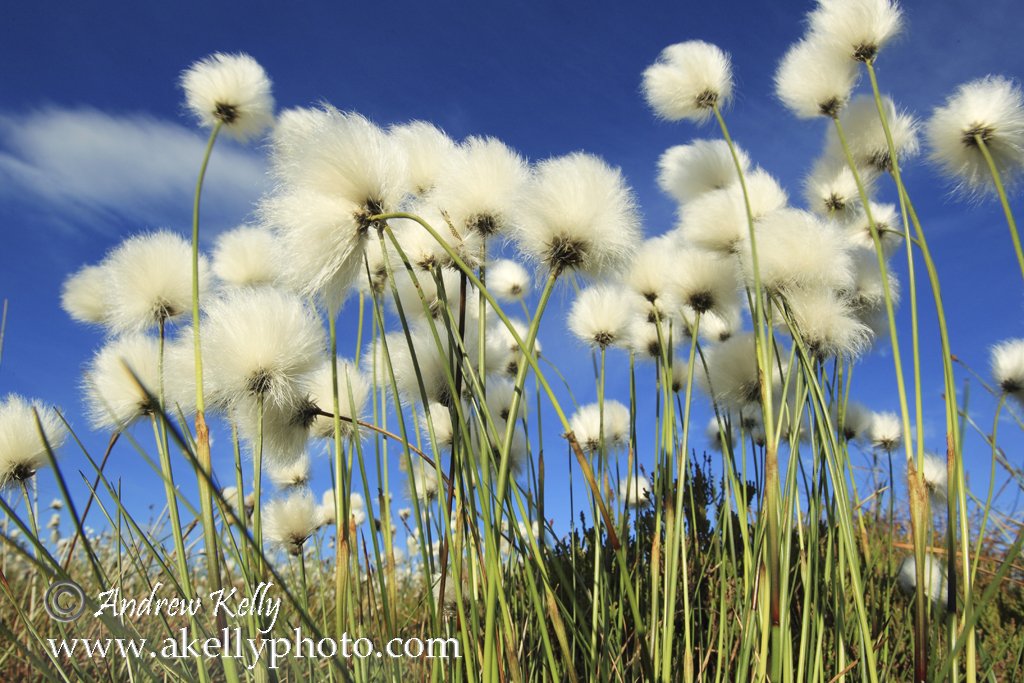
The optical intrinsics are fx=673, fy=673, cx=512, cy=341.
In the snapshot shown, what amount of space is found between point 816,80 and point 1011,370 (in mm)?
1835

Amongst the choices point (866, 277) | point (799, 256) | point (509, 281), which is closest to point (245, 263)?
point (509, 281)

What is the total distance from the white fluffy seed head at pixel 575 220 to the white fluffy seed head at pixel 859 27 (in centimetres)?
106

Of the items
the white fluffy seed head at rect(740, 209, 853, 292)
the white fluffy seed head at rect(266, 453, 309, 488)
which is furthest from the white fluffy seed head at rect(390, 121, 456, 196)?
the white fluffy seed head at rect(266, 453, 309, 488)

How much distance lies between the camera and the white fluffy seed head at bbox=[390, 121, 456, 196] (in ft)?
7.38

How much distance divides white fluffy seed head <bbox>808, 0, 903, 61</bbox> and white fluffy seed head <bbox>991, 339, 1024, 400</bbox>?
1.80 m

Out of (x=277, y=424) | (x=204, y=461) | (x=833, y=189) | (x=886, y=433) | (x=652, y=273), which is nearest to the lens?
(x=204, y=461)

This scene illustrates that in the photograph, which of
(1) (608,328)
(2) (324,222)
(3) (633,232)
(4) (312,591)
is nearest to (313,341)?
(2) (324,222)

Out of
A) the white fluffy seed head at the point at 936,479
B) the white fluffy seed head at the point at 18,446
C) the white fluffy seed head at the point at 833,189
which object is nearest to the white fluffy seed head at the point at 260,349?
the white fluffy seed head at the point at 18,446

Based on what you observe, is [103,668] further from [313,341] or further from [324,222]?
[324,222]

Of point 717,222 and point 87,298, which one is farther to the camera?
point 87,298

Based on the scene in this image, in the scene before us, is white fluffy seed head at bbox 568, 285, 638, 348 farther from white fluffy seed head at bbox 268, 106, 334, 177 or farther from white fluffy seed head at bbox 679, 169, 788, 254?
white fluffy seed head at bbox 268, 106, 334, 177

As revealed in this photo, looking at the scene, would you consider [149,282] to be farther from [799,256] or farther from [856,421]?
[856,421]

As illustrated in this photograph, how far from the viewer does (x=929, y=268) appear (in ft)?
5.37

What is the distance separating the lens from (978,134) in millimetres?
2283
